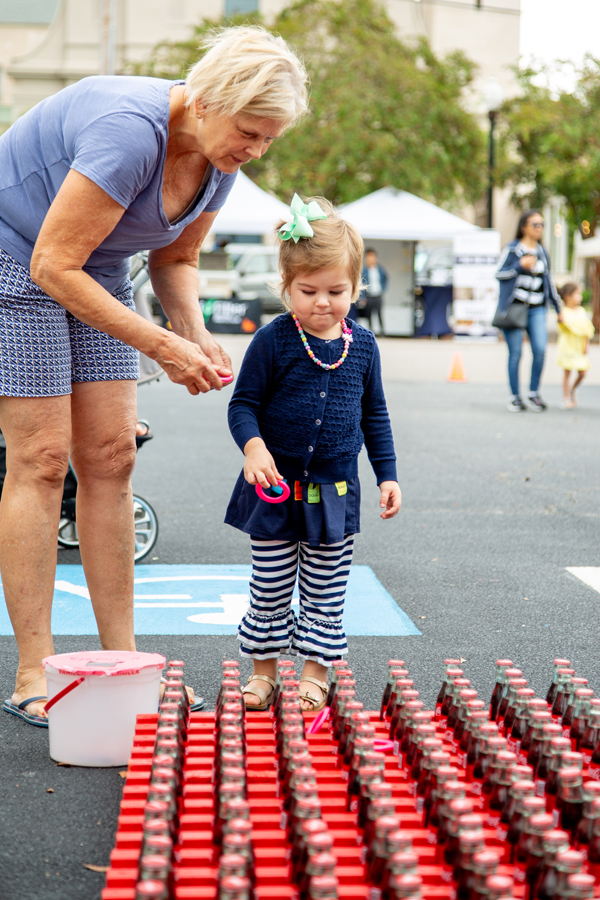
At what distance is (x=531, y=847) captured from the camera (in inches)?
70.9

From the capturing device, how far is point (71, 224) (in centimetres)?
256

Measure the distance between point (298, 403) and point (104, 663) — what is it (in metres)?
0.92

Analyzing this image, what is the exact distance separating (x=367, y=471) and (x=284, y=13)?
27.8 m

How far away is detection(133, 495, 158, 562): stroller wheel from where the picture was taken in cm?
500

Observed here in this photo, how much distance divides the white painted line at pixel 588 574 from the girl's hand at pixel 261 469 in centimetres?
230

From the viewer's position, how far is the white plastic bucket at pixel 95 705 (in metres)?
2.60

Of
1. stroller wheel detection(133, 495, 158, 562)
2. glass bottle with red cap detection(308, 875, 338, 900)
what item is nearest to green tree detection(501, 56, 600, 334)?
stroller wheel detection(133, 495, 158, 562)

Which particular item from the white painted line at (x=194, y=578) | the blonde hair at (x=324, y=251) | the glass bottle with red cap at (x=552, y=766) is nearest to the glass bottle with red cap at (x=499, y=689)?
the glass bottle with red cap at (x=552, y=766)

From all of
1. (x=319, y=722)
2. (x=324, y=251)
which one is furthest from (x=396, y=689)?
(x=324, y=251)

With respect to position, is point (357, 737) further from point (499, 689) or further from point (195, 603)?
point (195, 603)

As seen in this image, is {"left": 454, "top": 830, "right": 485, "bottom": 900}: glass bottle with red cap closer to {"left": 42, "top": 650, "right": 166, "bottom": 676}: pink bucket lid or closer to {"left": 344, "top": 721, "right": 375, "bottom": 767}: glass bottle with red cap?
{"left": 344, "top": 721, "right": 375, "bottom": 767}: glass bottle with red cap

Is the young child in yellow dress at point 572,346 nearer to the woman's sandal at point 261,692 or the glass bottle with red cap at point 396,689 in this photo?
the woman's sandal at point 261,692

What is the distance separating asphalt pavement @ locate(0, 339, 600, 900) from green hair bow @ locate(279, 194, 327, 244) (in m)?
1.38

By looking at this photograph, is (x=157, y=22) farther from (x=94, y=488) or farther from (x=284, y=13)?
(x=94, y=488)
